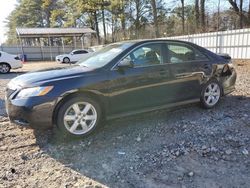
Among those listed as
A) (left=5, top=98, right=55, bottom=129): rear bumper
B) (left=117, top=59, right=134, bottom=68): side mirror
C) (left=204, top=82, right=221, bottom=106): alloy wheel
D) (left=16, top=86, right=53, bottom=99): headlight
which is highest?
(left=117, top=59, right=134, bottom=68): side mirror

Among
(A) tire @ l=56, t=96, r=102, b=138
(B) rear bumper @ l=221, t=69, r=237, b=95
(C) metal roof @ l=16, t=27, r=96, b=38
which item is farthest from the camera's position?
(C) metal roof @ l=16, t=27, r=96, b=38

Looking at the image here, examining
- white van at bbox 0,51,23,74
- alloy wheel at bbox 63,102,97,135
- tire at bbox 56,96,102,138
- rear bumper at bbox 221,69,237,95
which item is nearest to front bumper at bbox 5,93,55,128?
tire at bbox 56,96,102,138

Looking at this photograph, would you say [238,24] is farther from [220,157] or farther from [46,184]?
[46,184]

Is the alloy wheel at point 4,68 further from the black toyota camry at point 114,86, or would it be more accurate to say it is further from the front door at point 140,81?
the front door at point 140,81

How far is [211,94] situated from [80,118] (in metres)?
2.97

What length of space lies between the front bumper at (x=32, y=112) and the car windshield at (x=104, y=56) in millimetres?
1152

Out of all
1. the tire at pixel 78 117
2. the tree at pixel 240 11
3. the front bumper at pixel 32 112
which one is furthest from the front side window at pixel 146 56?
the tree at pixel 240 11

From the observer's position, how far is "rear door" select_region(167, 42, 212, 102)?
16.8 feet

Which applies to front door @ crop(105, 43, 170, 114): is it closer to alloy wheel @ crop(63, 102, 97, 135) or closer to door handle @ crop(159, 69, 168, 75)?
door handle @ crop(159, 69, 168, 75)

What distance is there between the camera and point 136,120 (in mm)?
5102

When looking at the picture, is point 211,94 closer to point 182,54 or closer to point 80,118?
point 182,54

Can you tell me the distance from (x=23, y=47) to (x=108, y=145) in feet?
114

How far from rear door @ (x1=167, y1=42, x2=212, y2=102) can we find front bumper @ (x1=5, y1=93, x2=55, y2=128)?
92.5 inches

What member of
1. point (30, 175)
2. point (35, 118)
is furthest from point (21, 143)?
point (30, 175)
